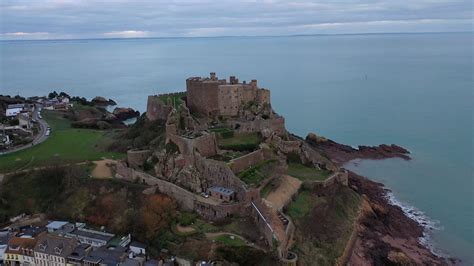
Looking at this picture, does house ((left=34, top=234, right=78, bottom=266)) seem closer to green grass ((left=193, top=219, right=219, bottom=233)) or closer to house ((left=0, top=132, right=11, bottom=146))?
green grass ((left=193, top=219, right=219, bottom=233))

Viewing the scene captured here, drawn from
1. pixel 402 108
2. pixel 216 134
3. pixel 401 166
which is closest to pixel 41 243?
pixel 216 134

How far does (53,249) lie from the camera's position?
1110 inches

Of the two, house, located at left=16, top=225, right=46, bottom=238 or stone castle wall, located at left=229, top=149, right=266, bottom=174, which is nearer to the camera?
house, located at left=16, top=225, right=46, bottom=238

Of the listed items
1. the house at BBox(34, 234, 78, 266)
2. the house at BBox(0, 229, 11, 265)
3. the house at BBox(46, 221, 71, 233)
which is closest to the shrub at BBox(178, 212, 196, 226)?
the house at BBox(34, 234, 78, 266)

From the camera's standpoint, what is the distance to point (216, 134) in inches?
1437

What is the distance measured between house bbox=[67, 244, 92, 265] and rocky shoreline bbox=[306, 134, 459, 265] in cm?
1728

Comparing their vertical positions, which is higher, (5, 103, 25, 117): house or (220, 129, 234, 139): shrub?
(220, 129, 234, 139): shrub

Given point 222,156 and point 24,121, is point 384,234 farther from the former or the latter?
point 24,121

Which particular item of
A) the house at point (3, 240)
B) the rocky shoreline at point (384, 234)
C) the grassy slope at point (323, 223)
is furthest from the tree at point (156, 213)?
the rocky shoreline at point (384, 234)

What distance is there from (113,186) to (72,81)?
102 m

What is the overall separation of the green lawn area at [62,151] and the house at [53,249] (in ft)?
34.8

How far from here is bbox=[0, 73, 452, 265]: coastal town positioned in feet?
92.8

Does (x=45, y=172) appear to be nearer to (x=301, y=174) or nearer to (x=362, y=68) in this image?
(x=301, y=174)

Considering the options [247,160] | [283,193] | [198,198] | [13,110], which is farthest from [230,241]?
[13,110]
